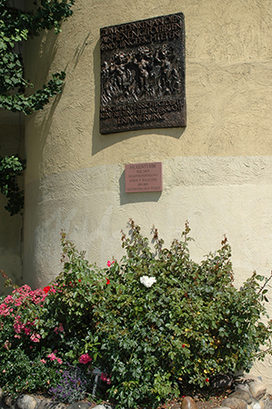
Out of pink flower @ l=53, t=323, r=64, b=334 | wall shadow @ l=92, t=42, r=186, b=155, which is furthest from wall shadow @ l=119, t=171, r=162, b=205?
pink flower @ l=53, t=323, r=64, b=334

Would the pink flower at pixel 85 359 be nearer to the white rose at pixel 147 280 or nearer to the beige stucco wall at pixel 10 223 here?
the white rose at pixel 147 280

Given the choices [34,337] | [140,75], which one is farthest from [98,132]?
[34,337]

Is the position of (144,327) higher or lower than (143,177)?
lower

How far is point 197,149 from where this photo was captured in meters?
5.12

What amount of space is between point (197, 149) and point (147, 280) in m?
1.61

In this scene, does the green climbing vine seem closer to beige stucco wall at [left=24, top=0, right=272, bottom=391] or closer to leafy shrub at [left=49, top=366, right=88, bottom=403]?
beige stucco wall at [left=24, top=0, right=272, bottom=391]

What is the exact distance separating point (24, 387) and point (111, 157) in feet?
8.57

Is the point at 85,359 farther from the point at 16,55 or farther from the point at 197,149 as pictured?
the point at 16,55

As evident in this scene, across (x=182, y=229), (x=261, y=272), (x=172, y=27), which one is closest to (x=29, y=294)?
(x=182, y=229)

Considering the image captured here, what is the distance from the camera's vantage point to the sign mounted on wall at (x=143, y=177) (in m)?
5.22

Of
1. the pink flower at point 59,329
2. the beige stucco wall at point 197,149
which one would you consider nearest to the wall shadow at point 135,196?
the beige stucco wall at point 197,149

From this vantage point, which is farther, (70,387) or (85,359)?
(85,359)

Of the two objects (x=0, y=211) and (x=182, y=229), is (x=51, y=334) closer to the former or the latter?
(x=182, y=229)

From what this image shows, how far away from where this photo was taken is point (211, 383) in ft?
14.7
